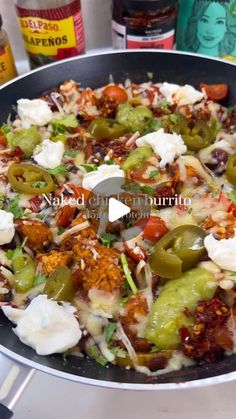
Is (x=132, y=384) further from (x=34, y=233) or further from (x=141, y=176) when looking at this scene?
(x=141, y=176)

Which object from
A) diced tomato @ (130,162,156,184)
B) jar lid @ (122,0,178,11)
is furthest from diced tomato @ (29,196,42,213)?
jar lid @ (122,0,178,11)

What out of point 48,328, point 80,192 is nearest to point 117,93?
point 80,192

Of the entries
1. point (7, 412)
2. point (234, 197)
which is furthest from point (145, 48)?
point (7, 412)

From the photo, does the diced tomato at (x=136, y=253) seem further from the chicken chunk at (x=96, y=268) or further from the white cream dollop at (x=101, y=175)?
the white cream dollop at (x=101, y=175)

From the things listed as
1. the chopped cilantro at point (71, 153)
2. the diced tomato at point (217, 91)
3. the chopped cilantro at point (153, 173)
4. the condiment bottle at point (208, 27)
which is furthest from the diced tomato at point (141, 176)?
the condiment bottle at point (208, 27)

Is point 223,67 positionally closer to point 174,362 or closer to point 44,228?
point 44,228

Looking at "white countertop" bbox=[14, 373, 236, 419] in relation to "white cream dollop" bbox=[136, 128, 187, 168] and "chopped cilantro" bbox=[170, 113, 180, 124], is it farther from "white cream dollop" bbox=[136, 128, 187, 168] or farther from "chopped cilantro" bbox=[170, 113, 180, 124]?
"chopped cilantro" bbox=[170, 113, 180, 124]
